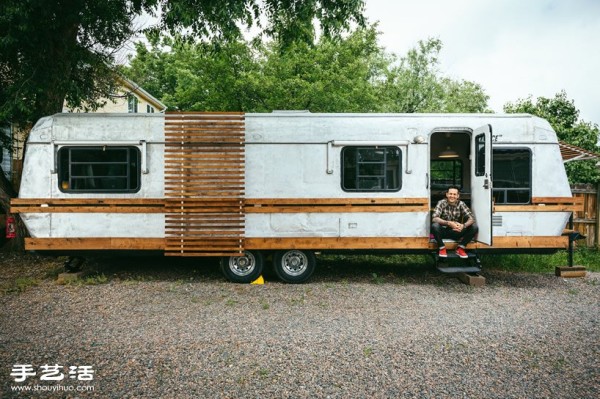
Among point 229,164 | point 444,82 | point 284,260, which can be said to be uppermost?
point 444,82

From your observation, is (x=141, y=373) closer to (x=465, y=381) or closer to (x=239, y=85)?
(x=465, y=381)

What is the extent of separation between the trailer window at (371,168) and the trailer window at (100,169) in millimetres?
3594

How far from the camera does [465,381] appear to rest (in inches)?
153

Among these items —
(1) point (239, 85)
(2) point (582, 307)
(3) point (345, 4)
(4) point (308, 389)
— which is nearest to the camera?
(4) point (308, 389)

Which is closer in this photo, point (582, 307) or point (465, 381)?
point (465, 381)

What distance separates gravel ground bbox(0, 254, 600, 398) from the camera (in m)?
3.79

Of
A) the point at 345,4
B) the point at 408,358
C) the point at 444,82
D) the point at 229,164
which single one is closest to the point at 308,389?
the point at 408,358

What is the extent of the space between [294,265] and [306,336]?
9.08 ft

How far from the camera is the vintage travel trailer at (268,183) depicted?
7.32m

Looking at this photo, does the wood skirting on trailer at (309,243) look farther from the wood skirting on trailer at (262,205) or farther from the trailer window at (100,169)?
the trailer window at (100,169)

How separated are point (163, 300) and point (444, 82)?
1220 inches

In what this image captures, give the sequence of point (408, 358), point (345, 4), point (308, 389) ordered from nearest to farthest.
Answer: point (308, 389) < point (408, 358) < point (345, 4)

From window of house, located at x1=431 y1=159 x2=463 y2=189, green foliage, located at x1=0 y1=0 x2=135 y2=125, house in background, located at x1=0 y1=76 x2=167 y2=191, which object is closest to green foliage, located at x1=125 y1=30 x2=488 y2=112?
house in background, located at x1=0 y1=76 x2=167 y2=191

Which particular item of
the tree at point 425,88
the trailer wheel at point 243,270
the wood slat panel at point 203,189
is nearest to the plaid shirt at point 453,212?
the trailer wheel at point 243,270
